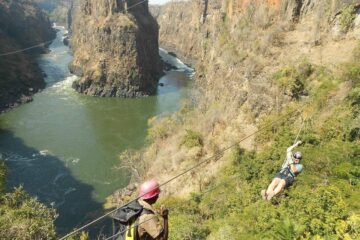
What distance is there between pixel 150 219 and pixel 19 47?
116485 mm

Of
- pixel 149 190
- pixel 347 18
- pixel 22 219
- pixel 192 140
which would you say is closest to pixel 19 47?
pixel 192 140

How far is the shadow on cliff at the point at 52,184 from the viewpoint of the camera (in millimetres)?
40250

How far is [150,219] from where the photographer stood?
6.77 metres

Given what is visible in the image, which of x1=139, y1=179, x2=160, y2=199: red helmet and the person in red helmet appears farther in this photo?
x1=139, y1=179, x2=160, y2=199: red helmet

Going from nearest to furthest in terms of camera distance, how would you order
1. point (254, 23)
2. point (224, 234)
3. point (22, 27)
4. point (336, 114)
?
point (224, 234) < point (336, 114) < point (254, 23) < point (22, 27)

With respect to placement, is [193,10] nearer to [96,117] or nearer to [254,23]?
[96,117]

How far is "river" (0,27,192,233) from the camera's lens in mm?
44003

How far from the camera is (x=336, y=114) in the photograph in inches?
853

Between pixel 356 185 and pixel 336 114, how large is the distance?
27.1 feet

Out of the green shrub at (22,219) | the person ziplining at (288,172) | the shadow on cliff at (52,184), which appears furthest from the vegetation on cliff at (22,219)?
the person ziplining at (288,172)

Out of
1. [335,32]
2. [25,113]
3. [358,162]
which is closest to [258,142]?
[335,32]

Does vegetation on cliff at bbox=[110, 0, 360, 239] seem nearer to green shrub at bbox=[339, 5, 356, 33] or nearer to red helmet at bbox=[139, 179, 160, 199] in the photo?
green shrub at bbox=[339, 5, 356, 33]

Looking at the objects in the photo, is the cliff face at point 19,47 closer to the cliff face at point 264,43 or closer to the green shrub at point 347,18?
the cliff face at point 264,43

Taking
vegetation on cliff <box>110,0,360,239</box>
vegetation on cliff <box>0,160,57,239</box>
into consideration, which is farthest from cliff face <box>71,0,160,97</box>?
vegetation on cliff <box>0,160,57,239</box>
